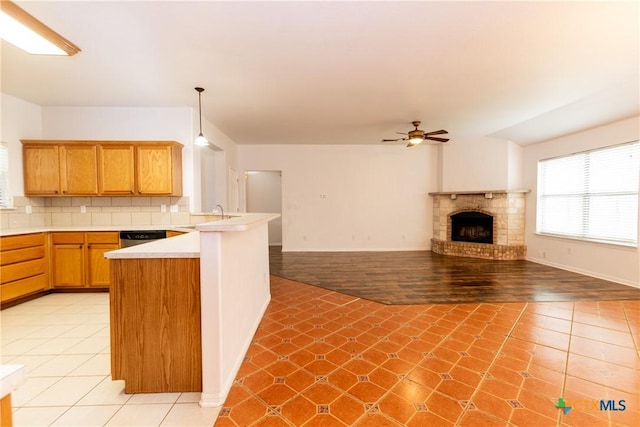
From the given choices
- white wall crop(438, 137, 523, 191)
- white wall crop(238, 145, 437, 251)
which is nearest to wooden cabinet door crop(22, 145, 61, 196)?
white wall crop(238, 145, 437, 251)

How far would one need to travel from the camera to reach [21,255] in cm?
333

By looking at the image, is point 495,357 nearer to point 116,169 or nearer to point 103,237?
point 103,237

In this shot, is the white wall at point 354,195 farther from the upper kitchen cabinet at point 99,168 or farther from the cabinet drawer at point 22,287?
the cabinet drawer at point 22,287

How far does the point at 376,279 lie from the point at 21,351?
4.12 m

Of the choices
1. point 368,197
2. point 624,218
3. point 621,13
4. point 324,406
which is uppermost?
point 621,13

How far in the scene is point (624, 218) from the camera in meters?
4.16

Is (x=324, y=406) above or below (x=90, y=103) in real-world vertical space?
below

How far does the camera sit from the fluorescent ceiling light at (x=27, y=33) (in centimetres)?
162

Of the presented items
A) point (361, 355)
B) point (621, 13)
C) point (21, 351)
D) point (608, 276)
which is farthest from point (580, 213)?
point (21, 351)

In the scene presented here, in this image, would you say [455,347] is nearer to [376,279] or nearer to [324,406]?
[324,406]

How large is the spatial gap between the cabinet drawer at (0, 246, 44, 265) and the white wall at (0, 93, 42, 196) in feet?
3.16

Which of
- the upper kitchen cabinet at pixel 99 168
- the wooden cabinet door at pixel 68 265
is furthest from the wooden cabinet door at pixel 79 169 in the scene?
the wooden cabinet door at pixel 68 265

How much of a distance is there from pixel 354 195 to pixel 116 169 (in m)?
5.10

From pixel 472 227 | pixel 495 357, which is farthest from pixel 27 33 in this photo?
pixel 472 227
